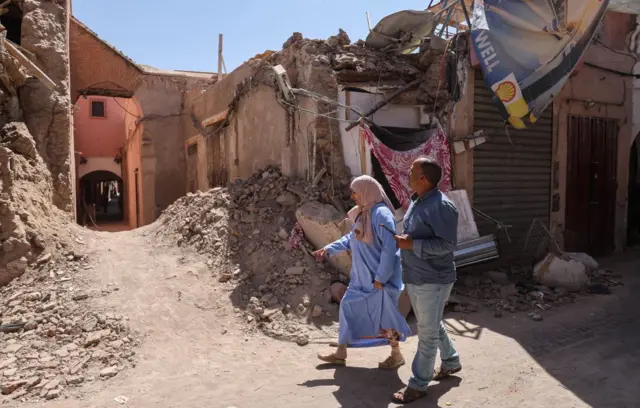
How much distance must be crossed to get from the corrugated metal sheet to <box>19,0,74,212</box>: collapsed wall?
6.53 metres

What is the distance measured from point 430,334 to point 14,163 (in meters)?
6.01

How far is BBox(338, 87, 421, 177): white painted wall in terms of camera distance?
20.3 ft

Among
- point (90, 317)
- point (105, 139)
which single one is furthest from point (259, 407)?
point (105, 139)

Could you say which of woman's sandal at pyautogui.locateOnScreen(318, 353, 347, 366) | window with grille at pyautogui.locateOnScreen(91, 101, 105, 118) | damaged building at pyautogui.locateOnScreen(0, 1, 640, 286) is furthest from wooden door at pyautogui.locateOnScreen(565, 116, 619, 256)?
window with grille at pyautogui.locateOnScreen(91, 101, 105, 118)

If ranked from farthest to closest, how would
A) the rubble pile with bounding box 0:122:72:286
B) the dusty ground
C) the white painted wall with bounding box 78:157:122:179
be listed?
the white painted wall with bounding box 78:157:122:179, the rubble pile with bounding box 0:122:72:286, the dusty ground

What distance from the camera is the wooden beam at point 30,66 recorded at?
6.54 meters

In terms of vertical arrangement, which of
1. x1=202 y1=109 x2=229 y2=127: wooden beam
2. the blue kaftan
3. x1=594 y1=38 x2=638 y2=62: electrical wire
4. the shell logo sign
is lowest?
the blue kaftan

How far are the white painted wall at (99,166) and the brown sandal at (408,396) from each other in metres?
20.5

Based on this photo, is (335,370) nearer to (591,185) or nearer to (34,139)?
(591,185)

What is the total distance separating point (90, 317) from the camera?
183 inches

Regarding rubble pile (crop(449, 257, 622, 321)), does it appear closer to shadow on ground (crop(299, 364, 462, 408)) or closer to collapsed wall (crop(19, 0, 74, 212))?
shadow on ground (crop(299, 364, 462, 408))

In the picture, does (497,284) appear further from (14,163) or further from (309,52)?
(14,163)

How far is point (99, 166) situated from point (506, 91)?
19445 millimetres

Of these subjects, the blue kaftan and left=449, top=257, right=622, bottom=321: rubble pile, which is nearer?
the blue kaftan
